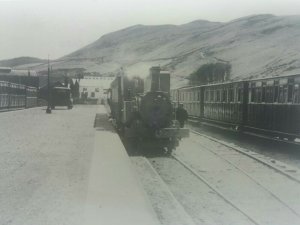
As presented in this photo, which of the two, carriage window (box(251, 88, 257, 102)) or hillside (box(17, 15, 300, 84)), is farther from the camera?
hillside (box(17, 15, 300, 84))

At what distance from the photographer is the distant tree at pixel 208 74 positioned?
2644 inches

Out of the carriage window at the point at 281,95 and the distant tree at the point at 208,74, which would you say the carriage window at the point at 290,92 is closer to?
the carriage window at the point at 281,95

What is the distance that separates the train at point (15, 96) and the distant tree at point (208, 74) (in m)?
21.7

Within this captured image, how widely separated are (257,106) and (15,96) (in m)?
30.0

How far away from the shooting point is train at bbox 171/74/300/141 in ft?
48.3

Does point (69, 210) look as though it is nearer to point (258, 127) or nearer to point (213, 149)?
point (213, 149)

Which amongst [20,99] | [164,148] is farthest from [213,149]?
[20,99]

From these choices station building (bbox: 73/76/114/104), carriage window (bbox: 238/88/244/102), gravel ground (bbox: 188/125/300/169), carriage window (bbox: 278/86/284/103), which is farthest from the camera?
station building (bbox: 73/76/114/104)

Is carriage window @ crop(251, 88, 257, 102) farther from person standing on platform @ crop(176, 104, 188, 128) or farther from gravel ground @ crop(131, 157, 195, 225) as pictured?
gravel ground @ crop(131, 157, 195, 225)

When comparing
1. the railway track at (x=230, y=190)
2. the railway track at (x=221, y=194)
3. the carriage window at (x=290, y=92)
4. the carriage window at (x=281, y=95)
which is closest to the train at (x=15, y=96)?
the carriage window at (x=281, y=95)

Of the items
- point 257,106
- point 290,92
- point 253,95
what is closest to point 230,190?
point 290,92

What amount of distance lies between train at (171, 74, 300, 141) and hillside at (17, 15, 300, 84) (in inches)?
1880

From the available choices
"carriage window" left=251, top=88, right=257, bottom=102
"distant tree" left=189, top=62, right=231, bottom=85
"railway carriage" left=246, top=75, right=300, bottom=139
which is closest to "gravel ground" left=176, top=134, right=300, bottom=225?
"railway carriage" left=246, top=75, right=300, bottom=139

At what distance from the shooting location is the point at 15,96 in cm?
4334
